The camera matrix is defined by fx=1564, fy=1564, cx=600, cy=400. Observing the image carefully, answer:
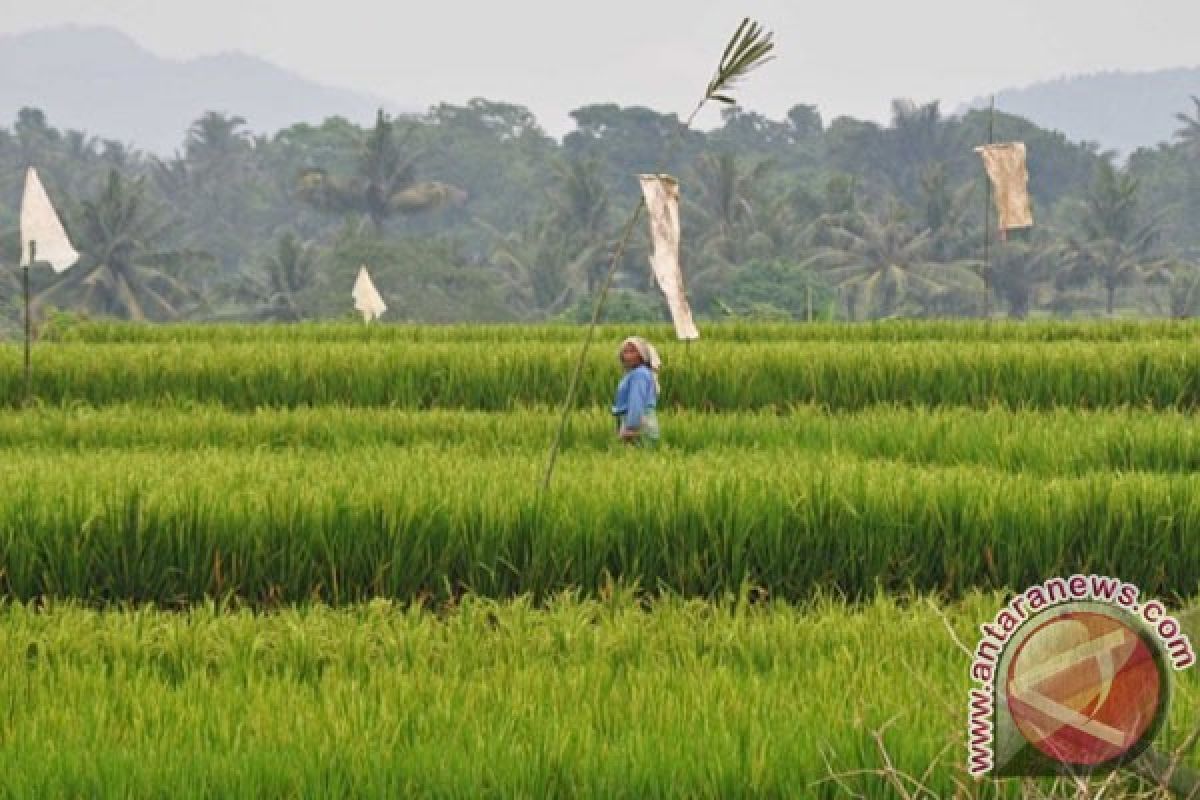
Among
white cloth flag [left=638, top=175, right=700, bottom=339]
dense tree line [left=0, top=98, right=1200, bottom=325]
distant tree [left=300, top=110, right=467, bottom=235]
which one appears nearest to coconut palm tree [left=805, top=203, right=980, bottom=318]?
dense tree line [left=0, top=98, right=1200, bottom=325]

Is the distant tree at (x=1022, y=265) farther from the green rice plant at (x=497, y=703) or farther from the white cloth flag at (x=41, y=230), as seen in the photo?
the green rice plant at (x=497, y=703)

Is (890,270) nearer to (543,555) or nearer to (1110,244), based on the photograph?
(1110,244)

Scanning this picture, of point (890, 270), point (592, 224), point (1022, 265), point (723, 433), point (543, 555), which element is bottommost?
point (543, 555)

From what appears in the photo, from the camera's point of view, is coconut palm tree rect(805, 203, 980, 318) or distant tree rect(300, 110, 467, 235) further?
distant tree rect(300, 110, 467, 235)

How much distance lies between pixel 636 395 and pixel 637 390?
2 cm

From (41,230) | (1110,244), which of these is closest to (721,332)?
(41,230)

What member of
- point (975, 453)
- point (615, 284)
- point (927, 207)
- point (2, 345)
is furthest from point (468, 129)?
point (975, 453)

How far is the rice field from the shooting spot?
290 cm

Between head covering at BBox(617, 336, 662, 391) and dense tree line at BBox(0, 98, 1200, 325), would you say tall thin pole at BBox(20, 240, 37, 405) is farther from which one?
dense tree line at BBox(0, 98, 1200, 325)

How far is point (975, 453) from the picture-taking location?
722cm

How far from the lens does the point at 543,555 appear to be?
5359 millimetres

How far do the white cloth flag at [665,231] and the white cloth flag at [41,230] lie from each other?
13.2 feet

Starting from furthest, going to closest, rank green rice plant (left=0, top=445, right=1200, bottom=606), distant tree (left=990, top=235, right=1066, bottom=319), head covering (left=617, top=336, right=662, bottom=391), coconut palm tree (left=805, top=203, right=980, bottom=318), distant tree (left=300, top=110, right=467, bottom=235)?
distant tree (left=300, top=110, right=467, bottom=235) < distant tree (left=990, top=235, right=1066, bottom=319) < coconut palm tree (left=805, top=203, right=980, bottom=318) < head covering (left=617, top=336, right=662, bottom=391) < green rice plant (left=0, top=445, right=1200, bottom=606)
